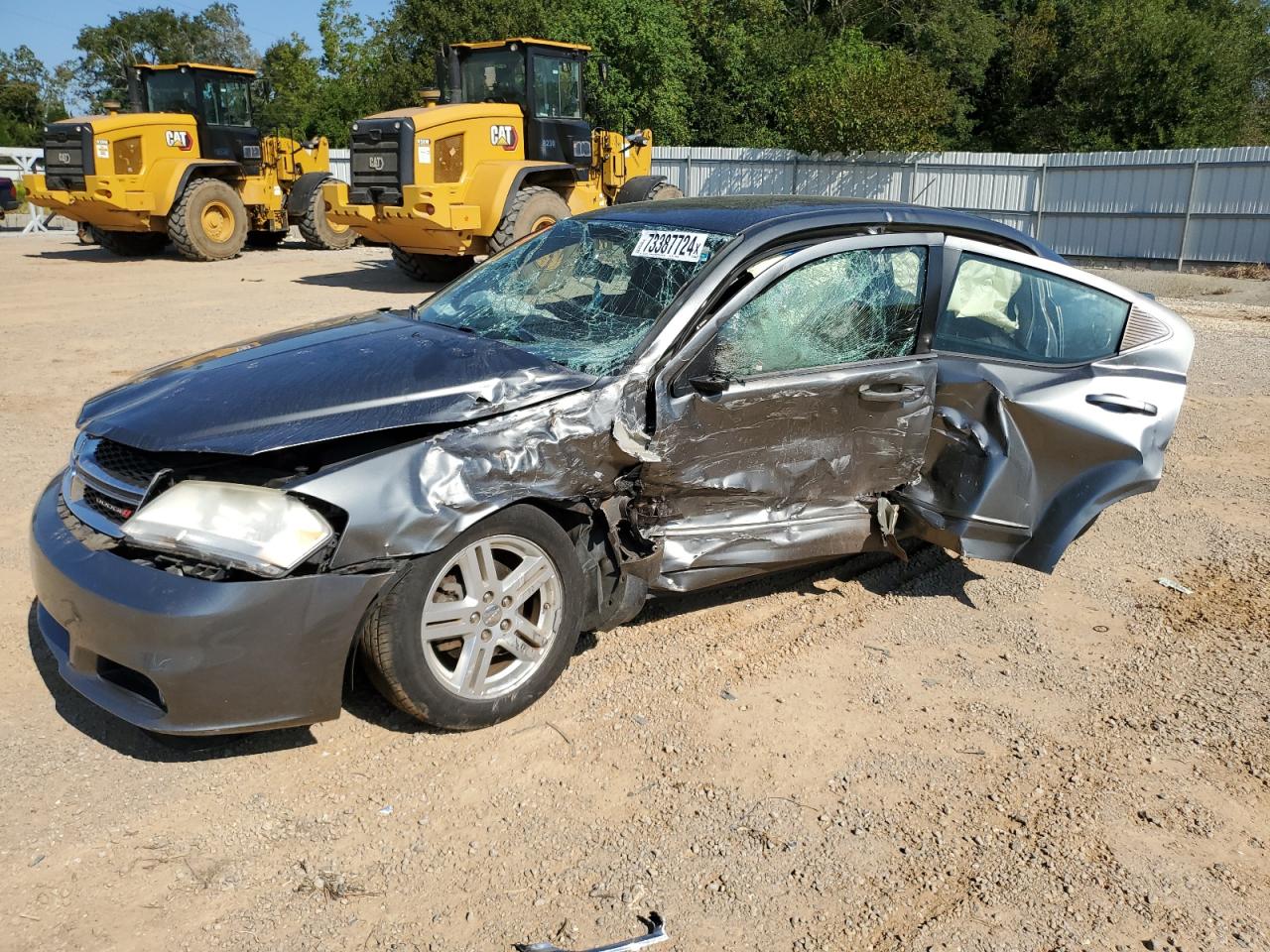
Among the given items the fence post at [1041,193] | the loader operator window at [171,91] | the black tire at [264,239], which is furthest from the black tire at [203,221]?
the fence post at [1041,193]

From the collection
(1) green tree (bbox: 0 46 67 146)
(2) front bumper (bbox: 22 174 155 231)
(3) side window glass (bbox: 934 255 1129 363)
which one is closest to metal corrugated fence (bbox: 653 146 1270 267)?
(2) front bumper (bbox: 22 174 155 231)

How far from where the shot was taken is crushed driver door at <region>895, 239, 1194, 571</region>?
13.4ft

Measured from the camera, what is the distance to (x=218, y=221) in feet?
57.8

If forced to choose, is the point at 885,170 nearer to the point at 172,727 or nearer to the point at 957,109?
the point at 957,109

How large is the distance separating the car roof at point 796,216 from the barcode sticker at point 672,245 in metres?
0.06

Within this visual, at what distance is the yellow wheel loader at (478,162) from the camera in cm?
1323

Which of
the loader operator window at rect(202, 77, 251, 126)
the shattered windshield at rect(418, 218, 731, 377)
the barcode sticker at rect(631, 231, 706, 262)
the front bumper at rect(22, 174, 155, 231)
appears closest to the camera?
the shattered windshield at rect(418, 218, 731, 377)

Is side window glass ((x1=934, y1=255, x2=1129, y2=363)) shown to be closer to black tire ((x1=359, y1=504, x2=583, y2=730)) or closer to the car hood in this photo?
the car hood

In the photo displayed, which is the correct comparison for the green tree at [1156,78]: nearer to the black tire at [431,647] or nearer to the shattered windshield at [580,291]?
the shattered windshield at [580,291]

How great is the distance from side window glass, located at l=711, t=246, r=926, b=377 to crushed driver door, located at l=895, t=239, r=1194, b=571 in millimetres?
179

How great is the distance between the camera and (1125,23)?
2783 centimetres

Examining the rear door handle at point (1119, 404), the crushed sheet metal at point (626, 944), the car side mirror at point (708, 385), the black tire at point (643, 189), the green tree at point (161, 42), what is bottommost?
the crushed sheet metal at point (626, 944)

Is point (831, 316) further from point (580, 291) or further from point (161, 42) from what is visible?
point (161, 42)

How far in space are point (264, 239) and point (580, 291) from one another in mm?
18121
